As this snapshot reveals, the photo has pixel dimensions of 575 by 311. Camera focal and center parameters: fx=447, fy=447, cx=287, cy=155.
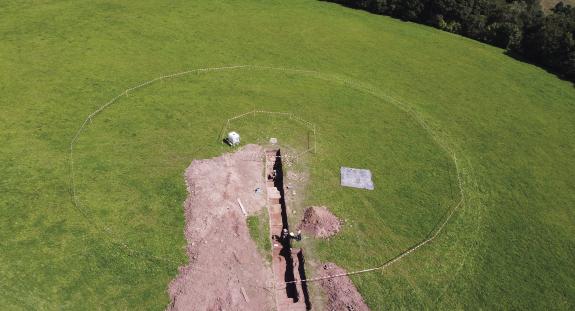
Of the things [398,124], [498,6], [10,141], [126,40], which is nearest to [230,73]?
[126,40]

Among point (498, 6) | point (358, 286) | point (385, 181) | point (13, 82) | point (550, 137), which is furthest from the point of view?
point (498, 6)

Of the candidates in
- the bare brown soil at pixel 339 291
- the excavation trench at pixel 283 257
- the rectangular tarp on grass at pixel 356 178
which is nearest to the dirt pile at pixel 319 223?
the excavation trench at pixel 283 257

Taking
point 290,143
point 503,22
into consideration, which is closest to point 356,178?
point 290,143

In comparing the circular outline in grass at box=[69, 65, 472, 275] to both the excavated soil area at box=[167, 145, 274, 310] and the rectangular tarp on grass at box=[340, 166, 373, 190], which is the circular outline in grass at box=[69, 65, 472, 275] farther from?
the rectangular tarp on grass at box=[340, 166, 373, 190]

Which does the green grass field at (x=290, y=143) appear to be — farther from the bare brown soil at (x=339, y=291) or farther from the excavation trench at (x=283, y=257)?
the excavation trench at (x=283, y=257)

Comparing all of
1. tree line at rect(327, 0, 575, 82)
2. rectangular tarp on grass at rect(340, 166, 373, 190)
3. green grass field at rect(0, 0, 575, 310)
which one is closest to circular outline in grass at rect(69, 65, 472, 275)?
green grass field at rect(0, 0, 575, 310)

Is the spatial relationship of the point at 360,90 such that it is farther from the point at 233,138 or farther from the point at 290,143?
the point at 233,138

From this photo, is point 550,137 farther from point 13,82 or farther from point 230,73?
point 13,82
